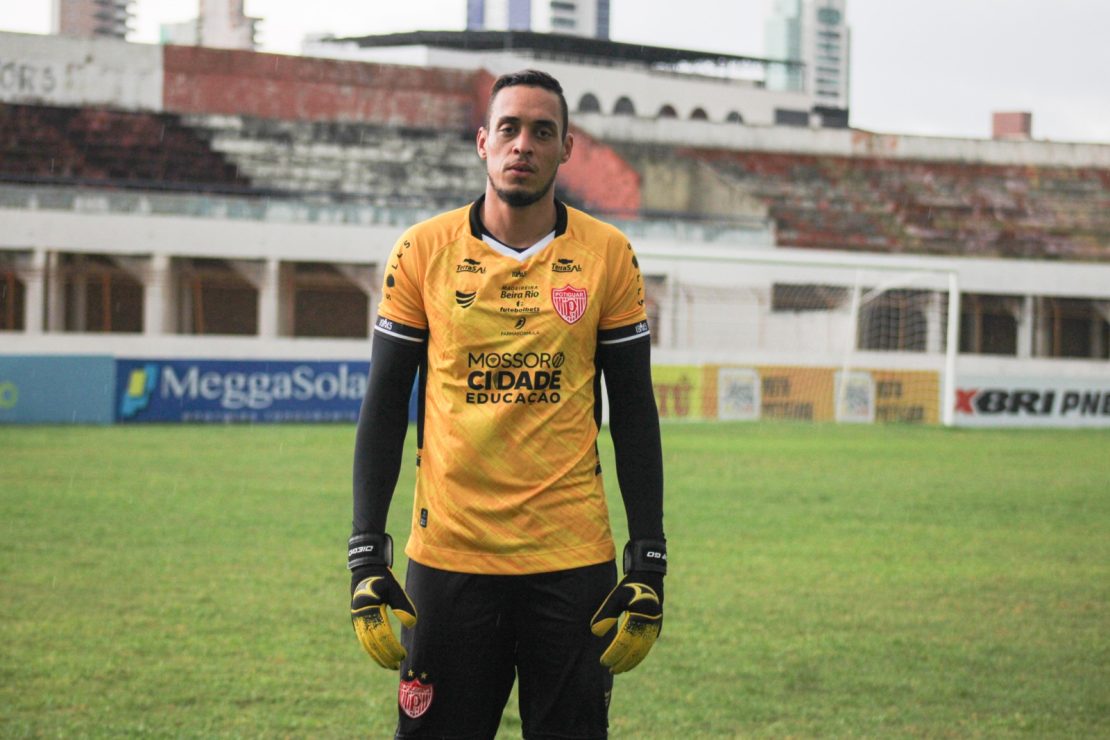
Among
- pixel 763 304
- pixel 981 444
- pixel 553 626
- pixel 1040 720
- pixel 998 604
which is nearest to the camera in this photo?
pixel 553 626

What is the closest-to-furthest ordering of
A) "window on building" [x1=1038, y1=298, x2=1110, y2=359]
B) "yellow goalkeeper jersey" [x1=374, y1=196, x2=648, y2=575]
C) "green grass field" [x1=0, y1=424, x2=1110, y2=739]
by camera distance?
"yellow goalkeeper jersey" [x1=374, y1=196, x2=648, y2=575] → "green grass field" [x1=0, y1=424, x2=1110, y2=739] → "window on building" [x1=1038, y1=298, x2=1110, y2=359]

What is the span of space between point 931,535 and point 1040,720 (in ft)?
19.1

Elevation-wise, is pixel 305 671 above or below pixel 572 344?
below

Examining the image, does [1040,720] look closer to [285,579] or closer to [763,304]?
[285,579]

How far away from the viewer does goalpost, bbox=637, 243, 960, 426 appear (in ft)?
87.6

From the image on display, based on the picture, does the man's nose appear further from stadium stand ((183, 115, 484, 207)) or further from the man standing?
stadium stand ((183, 115, 484, 207))

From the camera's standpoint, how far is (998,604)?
8148mm

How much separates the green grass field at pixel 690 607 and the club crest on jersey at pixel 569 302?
8.78 feet

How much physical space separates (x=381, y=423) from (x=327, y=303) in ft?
104

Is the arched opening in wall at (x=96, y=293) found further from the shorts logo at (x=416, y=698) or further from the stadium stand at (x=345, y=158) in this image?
the shorts logo at (x=416, y=698)

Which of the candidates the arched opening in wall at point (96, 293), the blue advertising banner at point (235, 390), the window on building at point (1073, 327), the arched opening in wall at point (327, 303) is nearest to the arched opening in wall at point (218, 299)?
the arched opening in wall at point (327, 303)

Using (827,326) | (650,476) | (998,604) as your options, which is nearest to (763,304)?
(827,326)

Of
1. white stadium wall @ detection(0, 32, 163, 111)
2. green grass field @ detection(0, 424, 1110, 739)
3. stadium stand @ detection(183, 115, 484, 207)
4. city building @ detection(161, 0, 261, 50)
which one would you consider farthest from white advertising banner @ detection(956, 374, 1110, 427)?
city building @ detection(161, 0, 261, 50)

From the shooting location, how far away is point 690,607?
789 cm
